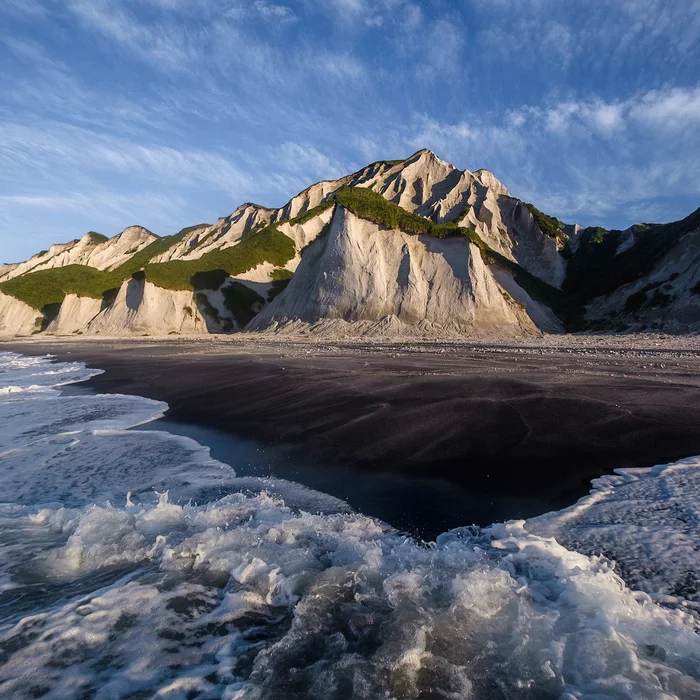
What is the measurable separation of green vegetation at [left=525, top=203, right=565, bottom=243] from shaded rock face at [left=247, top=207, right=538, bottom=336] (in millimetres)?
23918

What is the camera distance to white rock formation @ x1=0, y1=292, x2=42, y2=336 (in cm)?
5491

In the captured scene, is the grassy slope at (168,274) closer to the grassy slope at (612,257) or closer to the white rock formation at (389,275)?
the white rock formation at (389,275)

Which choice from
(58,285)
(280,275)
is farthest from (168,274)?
(58,285)

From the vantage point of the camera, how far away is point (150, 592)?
3254 mm

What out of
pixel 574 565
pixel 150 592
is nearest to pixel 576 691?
pixel 574 565

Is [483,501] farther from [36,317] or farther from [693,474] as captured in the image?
[36,317]

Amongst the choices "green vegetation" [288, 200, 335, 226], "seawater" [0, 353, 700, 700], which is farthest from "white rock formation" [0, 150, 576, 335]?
"seawater" [0, 353, 700, 700]

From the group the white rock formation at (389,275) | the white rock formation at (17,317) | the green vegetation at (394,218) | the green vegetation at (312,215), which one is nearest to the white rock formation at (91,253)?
the white rock formation at (389,275)

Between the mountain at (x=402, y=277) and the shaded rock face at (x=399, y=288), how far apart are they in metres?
0.11

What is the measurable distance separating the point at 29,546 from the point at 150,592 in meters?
1.54

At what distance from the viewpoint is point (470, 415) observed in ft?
26.2

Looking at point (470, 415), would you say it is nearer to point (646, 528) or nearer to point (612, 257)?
point (646, 528)

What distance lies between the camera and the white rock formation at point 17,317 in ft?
180

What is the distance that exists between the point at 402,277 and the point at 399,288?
3.12 feet
